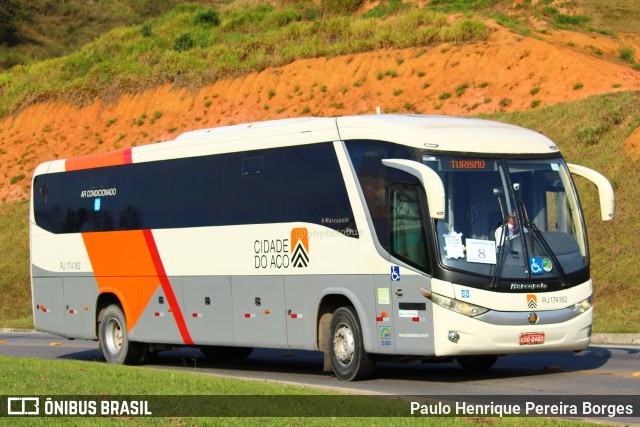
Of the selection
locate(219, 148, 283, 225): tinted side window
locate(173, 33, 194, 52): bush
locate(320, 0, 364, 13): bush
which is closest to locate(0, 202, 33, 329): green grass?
locate(173, 33, 194, 52): bush

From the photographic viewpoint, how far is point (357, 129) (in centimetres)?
1555

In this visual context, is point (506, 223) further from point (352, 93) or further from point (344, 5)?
point (344, 5)

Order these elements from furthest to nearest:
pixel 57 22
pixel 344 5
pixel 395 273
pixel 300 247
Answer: pixel 57 22, pixel 344 5, pixel 300 247, pixel 395 273

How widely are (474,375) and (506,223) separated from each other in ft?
9.50

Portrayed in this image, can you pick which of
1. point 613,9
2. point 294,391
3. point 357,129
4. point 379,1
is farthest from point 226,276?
point 379,1

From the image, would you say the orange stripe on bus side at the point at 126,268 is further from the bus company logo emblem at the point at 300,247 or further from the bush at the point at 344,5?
the bush at the point at 344,5

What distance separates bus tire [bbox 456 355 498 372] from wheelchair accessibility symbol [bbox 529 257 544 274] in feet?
9.18

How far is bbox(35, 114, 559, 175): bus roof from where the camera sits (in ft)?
48.5

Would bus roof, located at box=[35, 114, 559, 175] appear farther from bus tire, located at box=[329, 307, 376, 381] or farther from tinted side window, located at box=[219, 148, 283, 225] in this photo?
bus tire, located at box=[329, 307, 376, 381]

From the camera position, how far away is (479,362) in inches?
665

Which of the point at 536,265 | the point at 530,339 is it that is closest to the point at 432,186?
Answer: the point at 536,265

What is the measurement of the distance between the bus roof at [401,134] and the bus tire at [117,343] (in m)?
4.04

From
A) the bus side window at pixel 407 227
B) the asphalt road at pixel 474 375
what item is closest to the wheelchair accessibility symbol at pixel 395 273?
the bus side window at pixel 407 227

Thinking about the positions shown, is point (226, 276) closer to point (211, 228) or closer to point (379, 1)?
point (211, 228)
